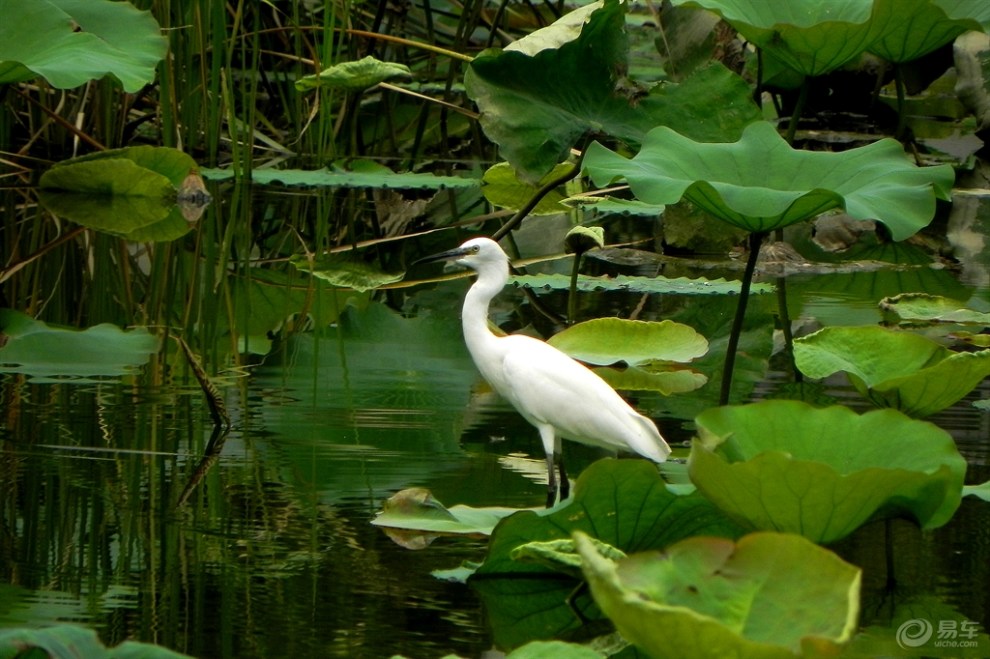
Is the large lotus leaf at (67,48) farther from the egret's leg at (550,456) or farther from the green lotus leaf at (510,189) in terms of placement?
the egret's leg at (550,456)

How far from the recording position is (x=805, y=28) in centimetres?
453

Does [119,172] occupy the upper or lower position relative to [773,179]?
upper

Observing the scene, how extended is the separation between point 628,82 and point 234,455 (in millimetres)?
3325

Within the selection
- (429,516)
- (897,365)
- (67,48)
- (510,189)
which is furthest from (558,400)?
(510,189)

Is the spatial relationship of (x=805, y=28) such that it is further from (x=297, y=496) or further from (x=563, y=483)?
(x=297, y=496)

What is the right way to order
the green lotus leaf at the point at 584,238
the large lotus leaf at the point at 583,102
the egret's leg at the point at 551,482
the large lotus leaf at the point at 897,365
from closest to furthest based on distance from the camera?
the large lotus leaf at the point at 897,365 < the egret's leg at the point at 551,482 < the green lotus leaf at the point at 584,238 < the large lotus leaf at the point at 583,102

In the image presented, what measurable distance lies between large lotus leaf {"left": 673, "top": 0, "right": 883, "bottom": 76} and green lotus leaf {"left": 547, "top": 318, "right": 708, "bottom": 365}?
1.08 m

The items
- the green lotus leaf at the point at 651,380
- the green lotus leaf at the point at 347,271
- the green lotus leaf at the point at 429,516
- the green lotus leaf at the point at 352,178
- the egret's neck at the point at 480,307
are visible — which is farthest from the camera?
the green lotus leaf at the point at 352,178

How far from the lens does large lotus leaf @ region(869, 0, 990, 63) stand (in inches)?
192

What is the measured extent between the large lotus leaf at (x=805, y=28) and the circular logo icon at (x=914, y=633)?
2.55 m

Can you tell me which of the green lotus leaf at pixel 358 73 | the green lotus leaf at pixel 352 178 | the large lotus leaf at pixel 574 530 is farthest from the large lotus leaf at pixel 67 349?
the green lotus leaf at pixel 352 178

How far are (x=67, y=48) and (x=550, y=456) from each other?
9.45ft

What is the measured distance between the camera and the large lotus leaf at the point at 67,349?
3756 millimetres

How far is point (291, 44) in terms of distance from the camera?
967 cm
